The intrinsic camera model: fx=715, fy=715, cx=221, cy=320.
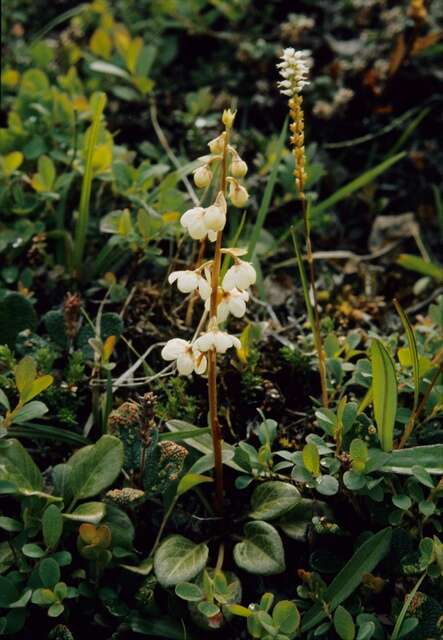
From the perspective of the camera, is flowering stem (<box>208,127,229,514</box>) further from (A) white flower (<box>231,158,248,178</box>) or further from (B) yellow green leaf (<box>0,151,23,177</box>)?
(B) yellow green leaf (<box>0,151,23,177</box>)

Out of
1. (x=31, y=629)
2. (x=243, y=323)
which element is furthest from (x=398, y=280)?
(x=31, y=629)

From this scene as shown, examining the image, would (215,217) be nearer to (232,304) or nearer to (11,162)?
(232,304)

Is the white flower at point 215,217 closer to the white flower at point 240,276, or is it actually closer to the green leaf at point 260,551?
the white flower at point 240,276

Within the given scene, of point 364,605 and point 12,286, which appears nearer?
point 364,605

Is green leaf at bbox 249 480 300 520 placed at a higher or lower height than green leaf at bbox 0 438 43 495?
lower

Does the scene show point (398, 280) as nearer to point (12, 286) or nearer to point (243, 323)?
point (243, 323)

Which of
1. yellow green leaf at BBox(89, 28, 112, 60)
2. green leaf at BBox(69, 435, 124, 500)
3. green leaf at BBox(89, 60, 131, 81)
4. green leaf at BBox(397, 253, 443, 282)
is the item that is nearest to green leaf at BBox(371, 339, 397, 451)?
green leaf at BBox(69, 435, 124, 500)

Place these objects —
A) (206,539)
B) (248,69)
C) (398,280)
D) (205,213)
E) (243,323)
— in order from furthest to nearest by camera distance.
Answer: (248,69) → (398,280) → (243,323) → (206,539) → (205,213)
